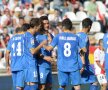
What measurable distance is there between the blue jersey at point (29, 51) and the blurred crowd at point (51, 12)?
28.1ft

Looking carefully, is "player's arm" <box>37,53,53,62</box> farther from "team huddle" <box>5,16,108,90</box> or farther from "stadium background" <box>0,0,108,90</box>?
"stadium background" <box>0,0,108,90</box>

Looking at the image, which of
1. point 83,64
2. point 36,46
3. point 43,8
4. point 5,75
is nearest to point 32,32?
point 36,46

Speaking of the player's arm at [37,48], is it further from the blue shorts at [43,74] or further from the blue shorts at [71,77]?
the blue shorts at [43,74]

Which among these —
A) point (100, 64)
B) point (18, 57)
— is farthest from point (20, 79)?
point (100, 64)

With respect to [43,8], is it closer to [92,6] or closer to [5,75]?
[92,6]

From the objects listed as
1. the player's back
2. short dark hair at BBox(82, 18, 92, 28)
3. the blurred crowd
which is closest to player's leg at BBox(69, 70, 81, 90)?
the player's back

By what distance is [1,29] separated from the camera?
21938 mm

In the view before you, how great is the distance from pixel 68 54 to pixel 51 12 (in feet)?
36.5

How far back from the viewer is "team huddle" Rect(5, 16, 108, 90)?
40.2ft

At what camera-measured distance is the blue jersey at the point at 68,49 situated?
12.2 m

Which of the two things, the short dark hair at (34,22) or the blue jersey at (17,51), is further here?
the blue jersey at (17,51)

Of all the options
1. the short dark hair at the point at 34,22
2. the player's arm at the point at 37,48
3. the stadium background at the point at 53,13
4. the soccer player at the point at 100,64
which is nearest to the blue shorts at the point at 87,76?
the soccer player at the point at 100,64

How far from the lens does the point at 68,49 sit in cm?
1229

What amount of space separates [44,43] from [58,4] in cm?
1238
